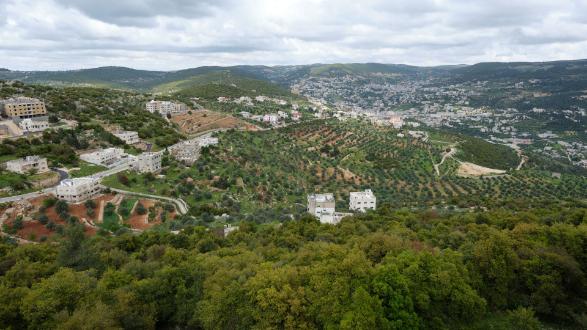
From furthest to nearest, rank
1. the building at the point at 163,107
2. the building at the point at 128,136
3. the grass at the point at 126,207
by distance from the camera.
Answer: the building at the point at 163,107
the building at the point at 128,136
the grass at the point at 126,207

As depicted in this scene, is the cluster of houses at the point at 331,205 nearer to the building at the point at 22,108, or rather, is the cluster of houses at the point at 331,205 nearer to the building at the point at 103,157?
the building at the point at 103,157

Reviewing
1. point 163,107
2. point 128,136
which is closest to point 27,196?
point 128,136

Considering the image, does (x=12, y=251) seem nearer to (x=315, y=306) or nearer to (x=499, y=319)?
(x=315, y=306)

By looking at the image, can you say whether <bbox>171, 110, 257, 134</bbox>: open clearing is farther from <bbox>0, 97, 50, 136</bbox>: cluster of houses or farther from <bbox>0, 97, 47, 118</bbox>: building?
<bbox>0, 97, 50, 136</bbox>: cluster of houses

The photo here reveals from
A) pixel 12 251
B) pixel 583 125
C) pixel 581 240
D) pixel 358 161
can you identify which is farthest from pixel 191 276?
pixel 583 125

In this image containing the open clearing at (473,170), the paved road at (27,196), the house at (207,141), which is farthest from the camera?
the open clearing at (473,170)

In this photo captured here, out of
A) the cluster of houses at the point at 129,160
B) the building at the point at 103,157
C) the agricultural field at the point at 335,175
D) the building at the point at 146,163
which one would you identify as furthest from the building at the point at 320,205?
the building at the point at 103,157
